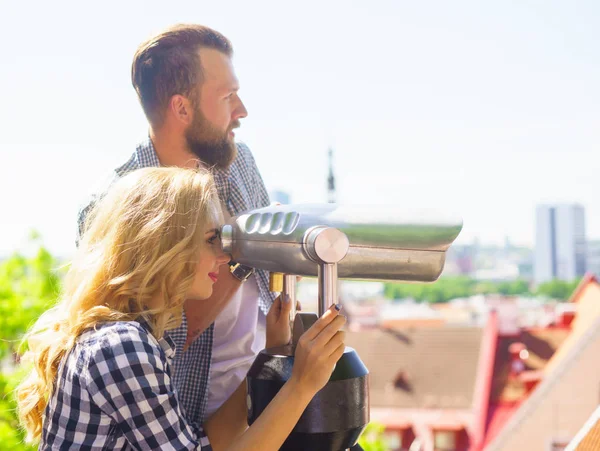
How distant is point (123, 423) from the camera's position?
892 millimetres

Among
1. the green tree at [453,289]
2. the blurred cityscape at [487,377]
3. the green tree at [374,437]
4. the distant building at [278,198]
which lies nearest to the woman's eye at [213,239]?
the distant building at [278,198]

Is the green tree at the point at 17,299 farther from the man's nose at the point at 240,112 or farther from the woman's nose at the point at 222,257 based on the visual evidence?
the woman's nose at the point at 222,257

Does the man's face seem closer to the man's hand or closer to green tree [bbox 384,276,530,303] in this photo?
the man's hand

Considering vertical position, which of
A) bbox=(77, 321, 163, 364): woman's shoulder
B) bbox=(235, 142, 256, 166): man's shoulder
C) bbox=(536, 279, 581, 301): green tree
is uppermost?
bbox=(235, 142, 256, 166): man's shoulder

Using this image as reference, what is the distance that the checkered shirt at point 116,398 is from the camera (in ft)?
2.87

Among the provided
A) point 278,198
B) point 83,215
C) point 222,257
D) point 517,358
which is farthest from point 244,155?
point 517,358

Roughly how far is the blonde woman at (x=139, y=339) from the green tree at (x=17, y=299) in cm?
279

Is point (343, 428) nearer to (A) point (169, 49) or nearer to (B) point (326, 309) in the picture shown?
(B) point (326, 309)

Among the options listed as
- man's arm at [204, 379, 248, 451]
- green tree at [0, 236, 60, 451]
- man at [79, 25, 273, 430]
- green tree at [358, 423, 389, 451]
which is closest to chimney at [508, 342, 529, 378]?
green tree at [358, 423, 389, 451]

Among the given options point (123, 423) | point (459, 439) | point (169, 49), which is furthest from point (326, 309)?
point (459, 439)

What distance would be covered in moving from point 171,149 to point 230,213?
17 cm

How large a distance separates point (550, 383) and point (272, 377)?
15.8 ft

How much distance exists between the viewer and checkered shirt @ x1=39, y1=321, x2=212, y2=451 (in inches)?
34.5

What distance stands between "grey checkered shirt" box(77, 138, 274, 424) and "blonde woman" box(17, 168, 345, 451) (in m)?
0.07
